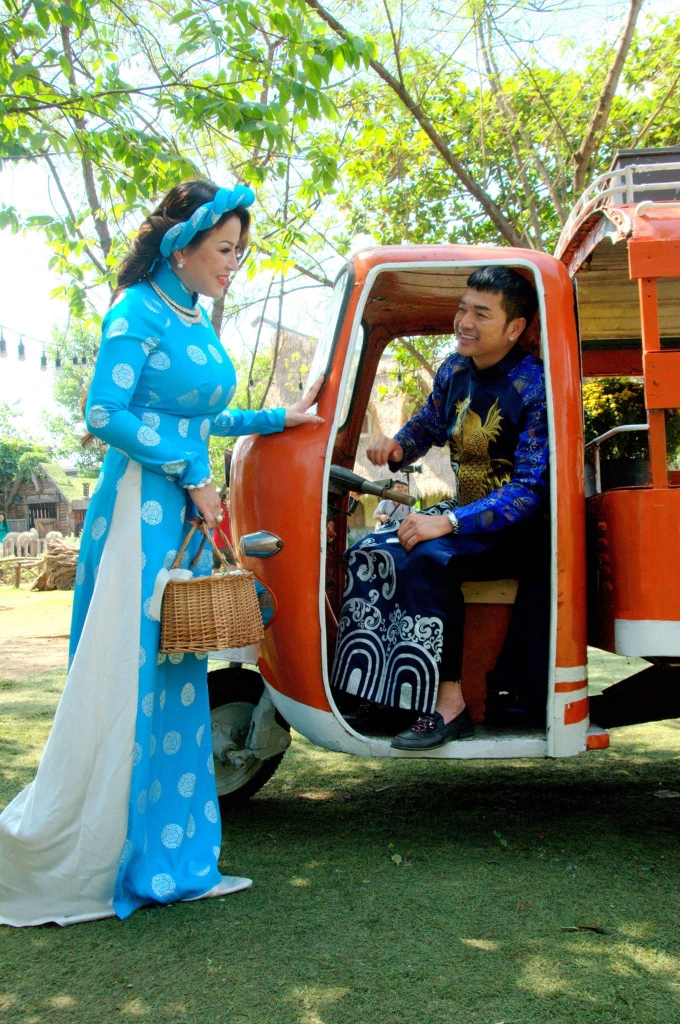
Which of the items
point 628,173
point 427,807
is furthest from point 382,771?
point 628,173

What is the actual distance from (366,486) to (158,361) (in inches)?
36.5

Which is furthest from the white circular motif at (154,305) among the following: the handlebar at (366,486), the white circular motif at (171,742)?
the white circular motif at (171,742)

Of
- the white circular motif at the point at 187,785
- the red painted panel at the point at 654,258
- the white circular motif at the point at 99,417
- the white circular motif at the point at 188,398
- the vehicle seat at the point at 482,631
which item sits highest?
the red painted panel at the point at 654,258

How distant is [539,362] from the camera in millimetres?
3268

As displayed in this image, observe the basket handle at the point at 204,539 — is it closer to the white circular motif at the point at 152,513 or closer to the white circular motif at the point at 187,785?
the white circular motif at the point at 152,513

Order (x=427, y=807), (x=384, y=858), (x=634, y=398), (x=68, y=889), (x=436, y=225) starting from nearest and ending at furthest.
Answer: (x=68, y=889) < (x=384, y=858) < (x=427, y=807) < (x=634, y=398) < (x=436, y=225)

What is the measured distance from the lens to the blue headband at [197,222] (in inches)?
107

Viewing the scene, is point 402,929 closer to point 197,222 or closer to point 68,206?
point 197,222

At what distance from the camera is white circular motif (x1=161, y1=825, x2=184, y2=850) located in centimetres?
269

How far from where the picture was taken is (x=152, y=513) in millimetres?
2723

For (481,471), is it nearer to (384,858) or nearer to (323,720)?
(323,720)

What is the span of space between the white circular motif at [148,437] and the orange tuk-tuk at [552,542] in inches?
24.2

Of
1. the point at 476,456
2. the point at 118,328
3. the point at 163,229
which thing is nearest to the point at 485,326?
the point at 476,456

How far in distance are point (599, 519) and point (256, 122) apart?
349cm
